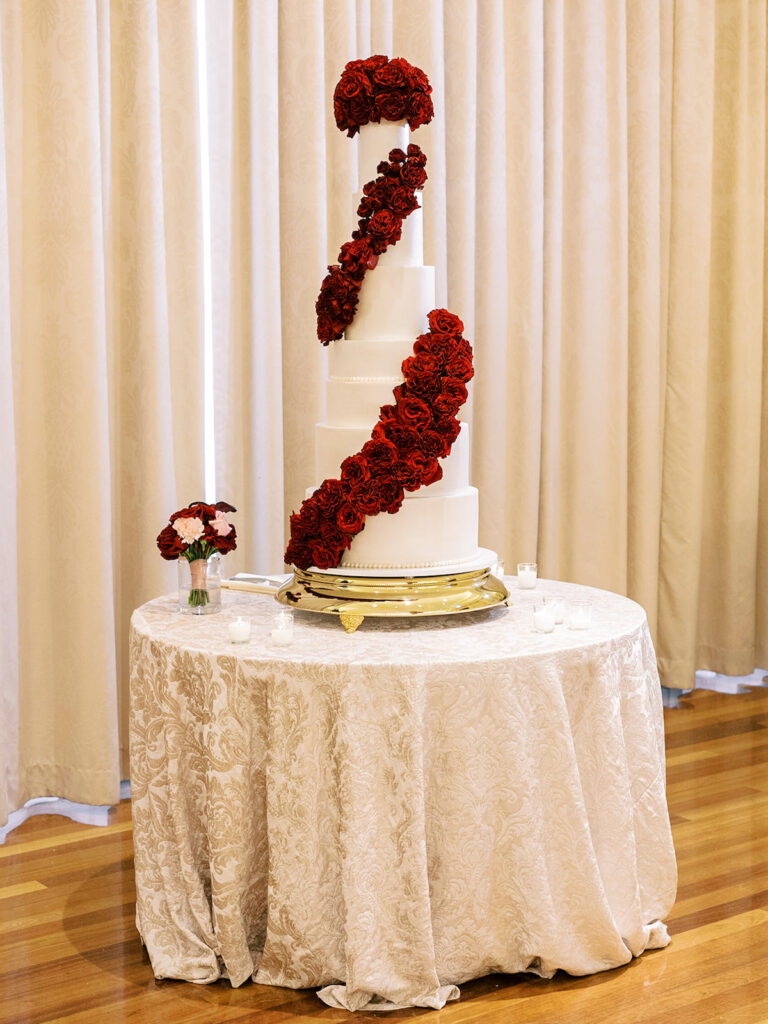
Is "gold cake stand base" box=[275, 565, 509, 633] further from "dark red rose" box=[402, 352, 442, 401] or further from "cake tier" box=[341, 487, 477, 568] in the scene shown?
"dark red rose" box=[402, 352, 442, 401]

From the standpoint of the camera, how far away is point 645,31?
4184 mm

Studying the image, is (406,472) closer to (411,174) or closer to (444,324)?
(444,324)

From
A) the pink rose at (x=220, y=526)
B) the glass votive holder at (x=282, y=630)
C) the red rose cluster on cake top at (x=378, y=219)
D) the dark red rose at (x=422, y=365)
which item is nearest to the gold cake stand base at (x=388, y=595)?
the glass votive holder at (x=282, y=630)

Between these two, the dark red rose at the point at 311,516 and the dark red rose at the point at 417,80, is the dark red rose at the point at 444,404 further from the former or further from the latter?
the dark red rose at the point at 417,80

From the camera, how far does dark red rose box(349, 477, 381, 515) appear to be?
2.55 meters

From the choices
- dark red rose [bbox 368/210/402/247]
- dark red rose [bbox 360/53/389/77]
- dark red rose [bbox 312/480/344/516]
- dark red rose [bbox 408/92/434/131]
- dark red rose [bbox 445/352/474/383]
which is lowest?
dark red rose [bbox 312/480/344/516]

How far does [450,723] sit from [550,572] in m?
1.90

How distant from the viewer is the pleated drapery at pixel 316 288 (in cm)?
321

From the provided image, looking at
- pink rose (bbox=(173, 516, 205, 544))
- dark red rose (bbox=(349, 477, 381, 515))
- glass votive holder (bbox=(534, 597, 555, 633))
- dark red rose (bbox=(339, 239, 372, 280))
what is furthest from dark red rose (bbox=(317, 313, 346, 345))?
glass votive holder (bbox=(534, 597, 555, 633))

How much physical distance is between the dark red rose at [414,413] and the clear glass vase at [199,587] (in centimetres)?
53

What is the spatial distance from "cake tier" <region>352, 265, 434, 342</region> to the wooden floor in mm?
1290

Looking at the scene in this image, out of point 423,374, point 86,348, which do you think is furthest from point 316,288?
point 423,374

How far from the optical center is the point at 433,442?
2.57 metres

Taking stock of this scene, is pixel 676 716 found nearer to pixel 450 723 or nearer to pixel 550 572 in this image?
pixel 550 572
